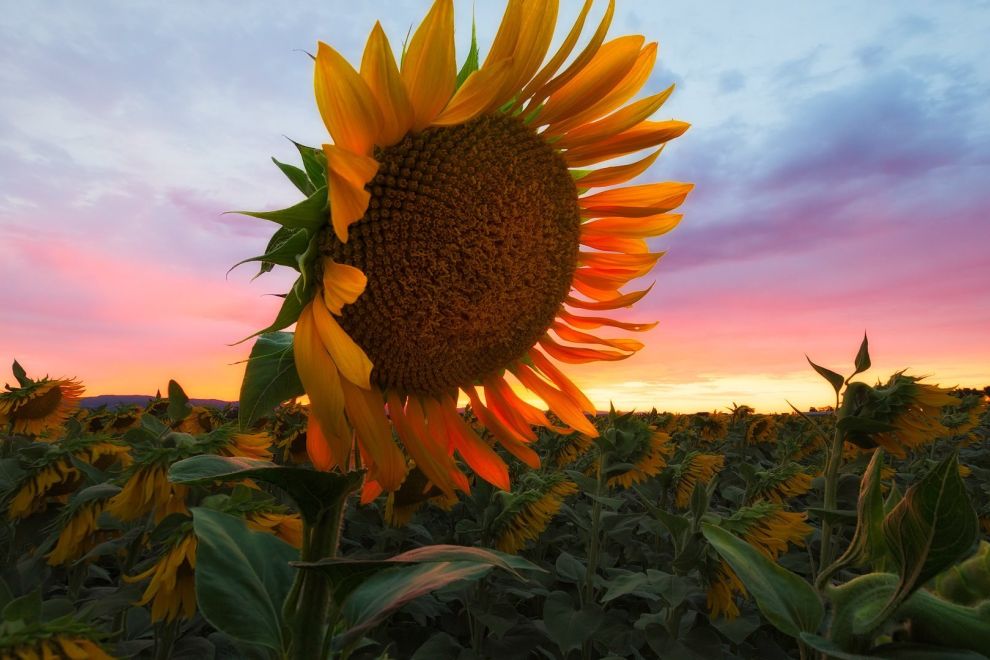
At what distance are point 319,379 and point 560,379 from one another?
2.49ft

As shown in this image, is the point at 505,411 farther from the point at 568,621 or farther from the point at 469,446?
the point at 568,621

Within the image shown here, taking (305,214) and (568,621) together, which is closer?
(305,214)

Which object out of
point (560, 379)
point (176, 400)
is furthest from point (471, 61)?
point (176, 400)

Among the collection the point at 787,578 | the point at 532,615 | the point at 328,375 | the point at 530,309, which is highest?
the point at 530,309

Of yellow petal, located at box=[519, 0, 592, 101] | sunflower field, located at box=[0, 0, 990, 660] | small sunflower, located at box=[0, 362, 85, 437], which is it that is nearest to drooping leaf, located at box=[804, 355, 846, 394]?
sunflower field, located at box=[0, 0, 990, 660]

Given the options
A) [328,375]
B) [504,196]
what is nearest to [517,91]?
[504,196]

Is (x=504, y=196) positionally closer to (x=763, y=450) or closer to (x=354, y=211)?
(x=354, y=211)

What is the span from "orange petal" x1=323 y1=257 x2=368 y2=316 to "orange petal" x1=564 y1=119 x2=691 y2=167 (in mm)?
631

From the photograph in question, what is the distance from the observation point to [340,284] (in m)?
1.00

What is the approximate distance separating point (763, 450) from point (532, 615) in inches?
233

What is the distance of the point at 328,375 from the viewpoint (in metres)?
1.00

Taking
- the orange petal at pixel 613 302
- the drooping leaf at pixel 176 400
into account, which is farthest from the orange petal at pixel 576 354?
the drooping leaf at pixel 176 400

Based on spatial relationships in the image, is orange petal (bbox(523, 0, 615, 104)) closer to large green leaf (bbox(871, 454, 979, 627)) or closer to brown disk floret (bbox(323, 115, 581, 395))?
brown disk floret (bbox(323, 115, 581, 395))

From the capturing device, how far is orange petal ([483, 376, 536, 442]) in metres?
1.53
